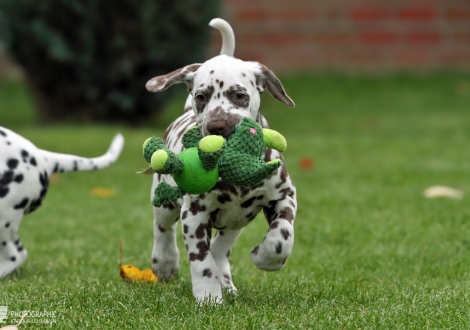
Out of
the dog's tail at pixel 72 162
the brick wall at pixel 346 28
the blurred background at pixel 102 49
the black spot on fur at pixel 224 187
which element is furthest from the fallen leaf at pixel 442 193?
the brick wall at pixel 346 28

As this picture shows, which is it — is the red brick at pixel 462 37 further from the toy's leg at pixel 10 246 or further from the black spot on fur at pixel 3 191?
the black spot on fur at pixel 3 191

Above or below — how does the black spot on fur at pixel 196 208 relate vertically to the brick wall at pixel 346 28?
below

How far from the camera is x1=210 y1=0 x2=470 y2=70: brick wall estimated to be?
1514 cm

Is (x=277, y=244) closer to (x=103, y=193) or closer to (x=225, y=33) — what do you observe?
(x=225, y=33)

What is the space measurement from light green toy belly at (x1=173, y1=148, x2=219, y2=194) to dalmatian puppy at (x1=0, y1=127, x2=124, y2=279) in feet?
5.07

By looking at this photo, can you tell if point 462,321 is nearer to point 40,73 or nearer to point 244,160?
point 244,160

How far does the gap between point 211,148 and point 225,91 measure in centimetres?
40

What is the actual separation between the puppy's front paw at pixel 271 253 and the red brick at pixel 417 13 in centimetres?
1168

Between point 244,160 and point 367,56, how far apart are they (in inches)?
471

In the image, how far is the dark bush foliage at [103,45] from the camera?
462 inches

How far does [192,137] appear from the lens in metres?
4.21

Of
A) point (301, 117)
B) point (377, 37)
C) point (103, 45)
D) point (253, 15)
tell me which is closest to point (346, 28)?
point (377, 37)

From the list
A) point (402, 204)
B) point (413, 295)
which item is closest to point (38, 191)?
Answer: point (413, 295)

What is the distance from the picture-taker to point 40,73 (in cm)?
1216
